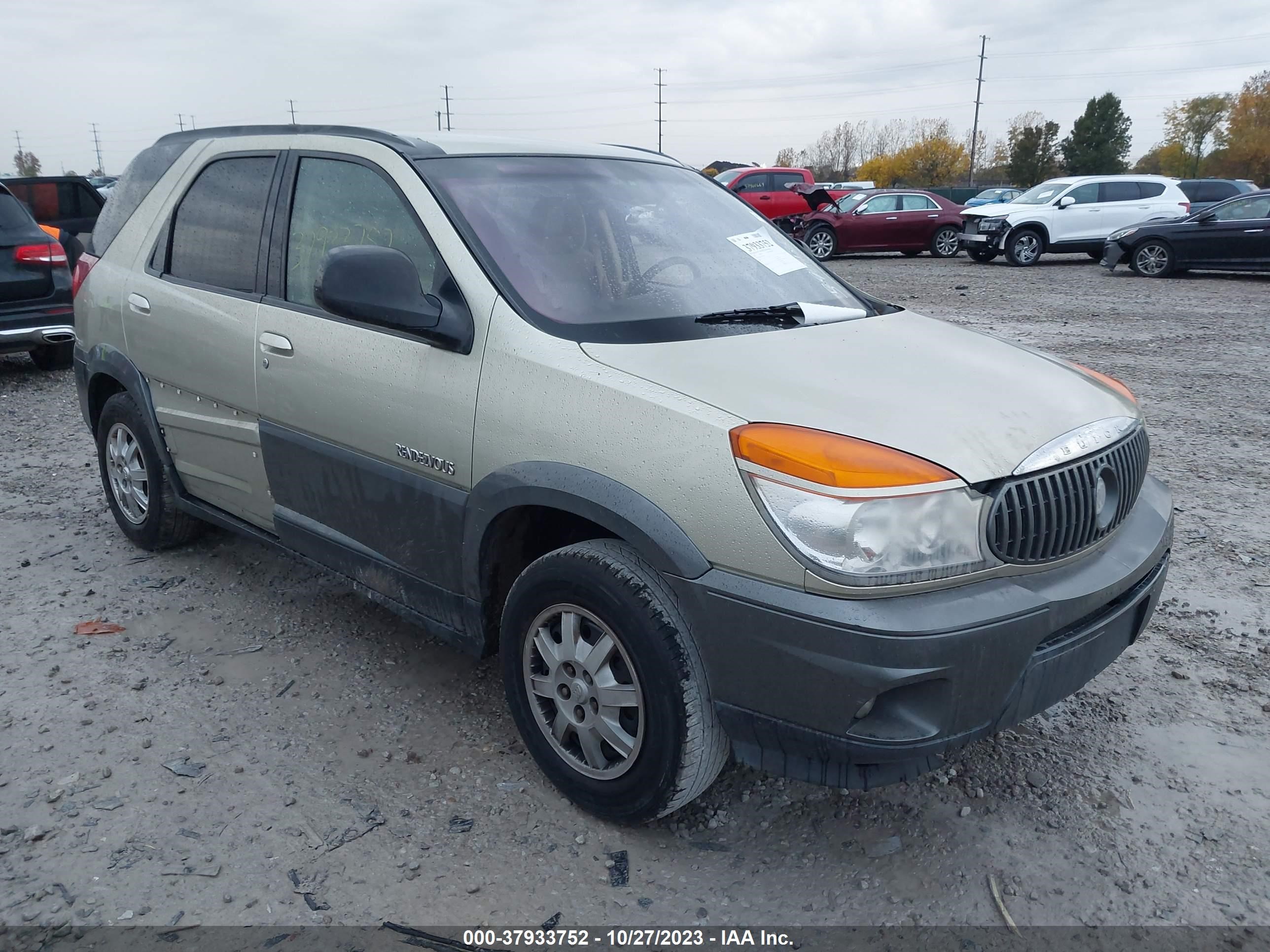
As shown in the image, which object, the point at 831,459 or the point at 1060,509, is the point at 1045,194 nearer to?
the point at 1060,509

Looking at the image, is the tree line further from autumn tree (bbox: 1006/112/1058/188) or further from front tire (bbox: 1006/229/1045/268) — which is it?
front tire (bbox: 1006/229/1045/268)

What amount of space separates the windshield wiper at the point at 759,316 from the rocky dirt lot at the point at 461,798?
727 millimetres

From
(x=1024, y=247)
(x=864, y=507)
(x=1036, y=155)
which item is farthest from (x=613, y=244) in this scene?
(x=1036, y=155)

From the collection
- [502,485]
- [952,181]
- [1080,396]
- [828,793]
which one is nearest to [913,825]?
[828,793]

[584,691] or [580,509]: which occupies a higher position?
[580,509]

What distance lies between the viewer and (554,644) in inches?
104

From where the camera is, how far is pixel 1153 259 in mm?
16531

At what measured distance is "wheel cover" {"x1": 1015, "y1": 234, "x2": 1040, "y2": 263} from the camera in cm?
1897

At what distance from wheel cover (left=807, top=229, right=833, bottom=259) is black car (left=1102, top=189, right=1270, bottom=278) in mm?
6012

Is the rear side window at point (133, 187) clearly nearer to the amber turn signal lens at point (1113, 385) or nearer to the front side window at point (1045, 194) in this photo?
the amber turn signal lens at point (1113, 385)

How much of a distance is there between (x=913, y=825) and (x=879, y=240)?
19801mm

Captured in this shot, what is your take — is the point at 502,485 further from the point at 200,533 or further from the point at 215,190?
the point at 200,533

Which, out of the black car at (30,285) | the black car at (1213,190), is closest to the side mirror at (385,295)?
the black car at (30,285)

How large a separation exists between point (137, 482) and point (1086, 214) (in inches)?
737
